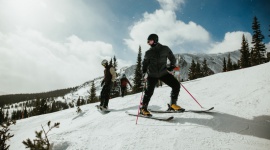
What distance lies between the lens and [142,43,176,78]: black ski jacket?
16.5ft

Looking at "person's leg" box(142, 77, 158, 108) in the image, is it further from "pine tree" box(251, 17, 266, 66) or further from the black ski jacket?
"pine tree" box(251, 17, 266, 66)

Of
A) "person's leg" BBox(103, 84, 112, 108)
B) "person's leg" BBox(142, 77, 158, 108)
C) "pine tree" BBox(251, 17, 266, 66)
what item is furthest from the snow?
"pine tree" BBox(251, 17, 266, 66)

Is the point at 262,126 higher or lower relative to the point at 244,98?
lower

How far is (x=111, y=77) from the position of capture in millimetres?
7832

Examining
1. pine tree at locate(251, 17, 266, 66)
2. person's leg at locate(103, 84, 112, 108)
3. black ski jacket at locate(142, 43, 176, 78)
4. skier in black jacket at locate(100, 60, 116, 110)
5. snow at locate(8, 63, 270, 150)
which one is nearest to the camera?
snow at locate(8, 63, 270, 150)

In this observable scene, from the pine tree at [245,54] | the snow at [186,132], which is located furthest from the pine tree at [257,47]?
the snow at [186,132]

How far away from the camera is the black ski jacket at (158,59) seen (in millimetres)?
5043

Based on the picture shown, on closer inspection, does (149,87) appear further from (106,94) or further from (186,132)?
(106,94)

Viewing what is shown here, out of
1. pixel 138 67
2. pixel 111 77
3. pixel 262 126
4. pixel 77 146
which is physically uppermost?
pixel 138 67

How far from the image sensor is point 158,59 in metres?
5.06

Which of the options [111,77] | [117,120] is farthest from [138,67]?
[117,120]

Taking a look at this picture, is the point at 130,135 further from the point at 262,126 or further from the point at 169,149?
the point at 262,126

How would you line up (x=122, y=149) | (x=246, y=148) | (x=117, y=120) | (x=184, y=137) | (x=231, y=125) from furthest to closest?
(x=117, y=120) → (x=231, y=125) → (x=184, y=137) → (x=122, y=149) → (x=246, y=148)

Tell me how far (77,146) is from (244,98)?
18.8ft
